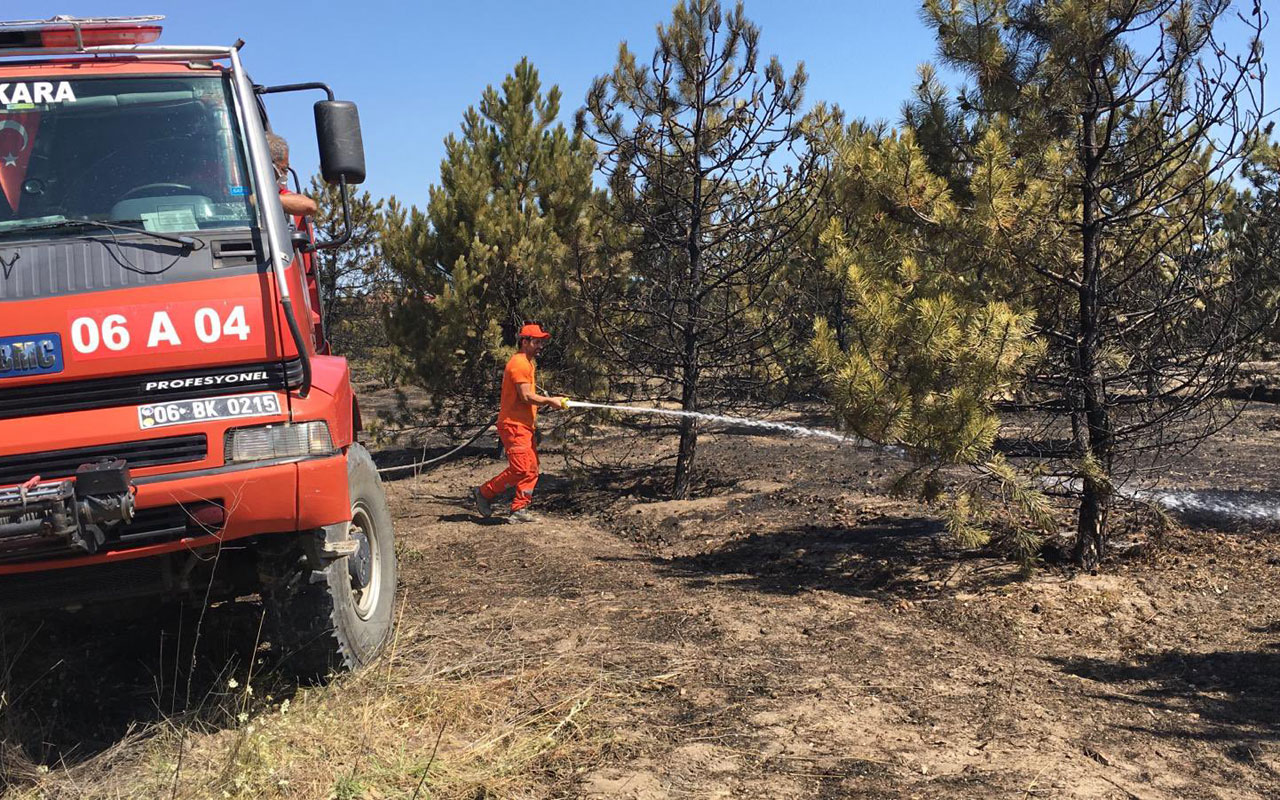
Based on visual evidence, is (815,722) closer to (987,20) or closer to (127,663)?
(127,663)

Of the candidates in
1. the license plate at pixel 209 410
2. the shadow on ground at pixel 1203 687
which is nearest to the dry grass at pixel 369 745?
the license plate at pixel 209 410

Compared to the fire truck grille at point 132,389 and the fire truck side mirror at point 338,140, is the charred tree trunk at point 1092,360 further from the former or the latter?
the fire truck grille at point 132,389

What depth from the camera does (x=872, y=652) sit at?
16.9 ft

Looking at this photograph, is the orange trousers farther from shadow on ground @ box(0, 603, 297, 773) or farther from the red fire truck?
the red fire truck

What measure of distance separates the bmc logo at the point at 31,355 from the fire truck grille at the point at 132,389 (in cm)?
6

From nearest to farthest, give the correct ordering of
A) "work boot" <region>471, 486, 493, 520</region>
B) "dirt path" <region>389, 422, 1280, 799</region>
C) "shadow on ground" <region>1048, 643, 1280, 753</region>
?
"dirt path" <region>389, 422, 1280, 799</region>
"shadow on ground" <region>1048, 643, 1280, 753</region>
"work boot" <region>471, 486, 493, 520</region>

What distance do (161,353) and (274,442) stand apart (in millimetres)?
519

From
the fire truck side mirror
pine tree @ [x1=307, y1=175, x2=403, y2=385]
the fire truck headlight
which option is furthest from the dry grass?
pine tree @ [x1=307, y1=175, x2=403, y2=385]

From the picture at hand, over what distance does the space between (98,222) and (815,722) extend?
3514mm

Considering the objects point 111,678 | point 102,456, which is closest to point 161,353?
point 102,456

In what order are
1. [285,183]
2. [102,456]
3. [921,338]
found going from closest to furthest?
[102,456] < [285,183] < [921,338]

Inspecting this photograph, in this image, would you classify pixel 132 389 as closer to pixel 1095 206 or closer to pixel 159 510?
pixel 159 510

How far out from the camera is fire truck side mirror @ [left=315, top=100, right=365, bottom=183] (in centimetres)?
422

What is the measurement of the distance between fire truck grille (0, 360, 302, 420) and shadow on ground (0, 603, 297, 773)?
1028 mm
